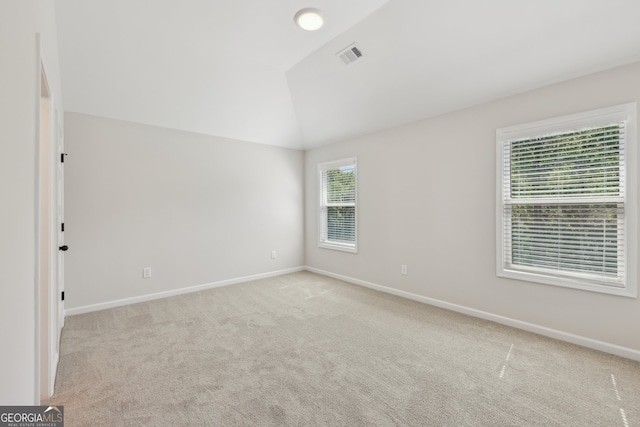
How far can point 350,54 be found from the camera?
3.12 m

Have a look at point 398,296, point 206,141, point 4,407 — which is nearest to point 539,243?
point 398,296

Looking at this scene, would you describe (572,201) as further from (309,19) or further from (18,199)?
(18,199)

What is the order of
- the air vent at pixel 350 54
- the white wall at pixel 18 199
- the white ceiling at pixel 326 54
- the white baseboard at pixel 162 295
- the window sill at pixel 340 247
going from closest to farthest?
the white wall at pixel 18 199 → the white ceiling at pixel 326 54 → the air vent at pixel 350 54 → the white baseboard at pixel 162 295 → the window sill at pixel 340 247

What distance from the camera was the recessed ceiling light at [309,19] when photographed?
2.54m

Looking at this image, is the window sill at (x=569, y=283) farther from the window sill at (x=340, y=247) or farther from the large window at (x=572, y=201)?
the window sill at (x=340, y=247)

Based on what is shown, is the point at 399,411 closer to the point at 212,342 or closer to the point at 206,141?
the point at 212,342

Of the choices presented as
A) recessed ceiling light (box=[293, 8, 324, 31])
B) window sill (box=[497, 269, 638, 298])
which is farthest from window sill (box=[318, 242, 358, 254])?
recessed ceiling light (box=[293, 8, 324, 31])

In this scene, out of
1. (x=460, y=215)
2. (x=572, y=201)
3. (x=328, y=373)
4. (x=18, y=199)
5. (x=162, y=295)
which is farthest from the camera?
(x=162, y=295)

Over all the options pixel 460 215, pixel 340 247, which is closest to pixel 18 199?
pixel 460 215

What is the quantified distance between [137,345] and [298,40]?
3.33m

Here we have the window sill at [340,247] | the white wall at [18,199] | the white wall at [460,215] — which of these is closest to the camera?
the white wall at [18,199]

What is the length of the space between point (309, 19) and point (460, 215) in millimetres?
2598

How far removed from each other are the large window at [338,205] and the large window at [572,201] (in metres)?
2.16

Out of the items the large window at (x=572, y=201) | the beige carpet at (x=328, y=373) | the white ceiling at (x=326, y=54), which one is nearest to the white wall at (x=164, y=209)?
the white ceiling at (x=326, y=54)
